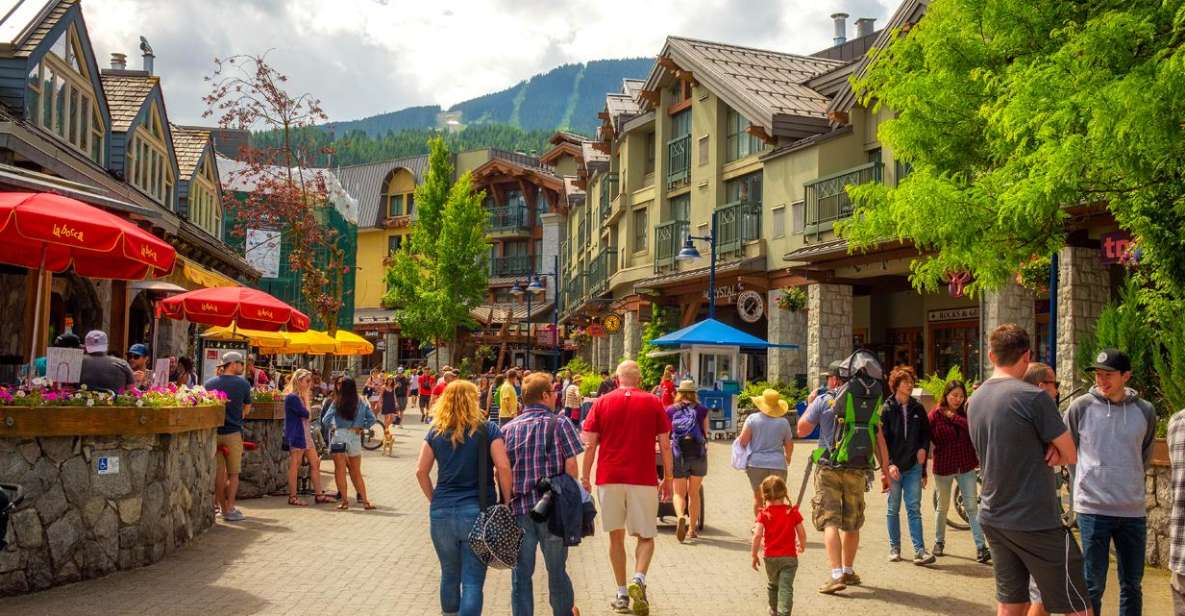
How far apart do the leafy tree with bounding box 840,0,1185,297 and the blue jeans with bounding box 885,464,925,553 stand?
3261 millimetres

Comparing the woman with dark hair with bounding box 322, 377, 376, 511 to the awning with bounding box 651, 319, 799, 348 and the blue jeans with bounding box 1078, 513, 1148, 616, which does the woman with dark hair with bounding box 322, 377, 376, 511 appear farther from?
the awning with bounding box 651, 319, 799, 348

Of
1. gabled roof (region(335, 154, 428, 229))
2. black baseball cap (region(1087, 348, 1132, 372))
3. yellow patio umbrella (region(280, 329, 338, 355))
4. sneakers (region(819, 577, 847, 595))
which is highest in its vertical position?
gabled roof (region(335, 154, 428, 229))

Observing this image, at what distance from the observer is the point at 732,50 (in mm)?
35812

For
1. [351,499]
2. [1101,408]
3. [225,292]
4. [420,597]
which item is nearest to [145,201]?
[225,292]

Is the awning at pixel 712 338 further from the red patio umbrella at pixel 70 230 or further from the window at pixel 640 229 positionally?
the red patio umbrella at pixel 70 230

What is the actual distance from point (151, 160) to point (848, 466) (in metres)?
21.8

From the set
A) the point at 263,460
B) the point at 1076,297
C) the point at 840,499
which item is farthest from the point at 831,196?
the point at 840,499

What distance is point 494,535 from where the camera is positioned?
262 inches

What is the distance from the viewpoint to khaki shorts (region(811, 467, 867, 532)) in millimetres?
9227

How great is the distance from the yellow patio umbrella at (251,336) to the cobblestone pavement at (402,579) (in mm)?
9404

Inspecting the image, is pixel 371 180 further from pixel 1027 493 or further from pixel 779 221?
pixel 1027 493

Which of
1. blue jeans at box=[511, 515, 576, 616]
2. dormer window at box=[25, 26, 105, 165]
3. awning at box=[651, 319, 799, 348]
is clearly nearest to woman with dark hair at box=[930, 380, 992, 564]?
blue jeans at box=[511, 515, 576, 616]

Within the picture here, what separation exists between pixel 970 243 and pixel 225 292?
10570 mm

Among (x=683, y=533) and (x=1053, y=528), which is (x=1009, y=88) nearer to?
(x=683, y=533)
